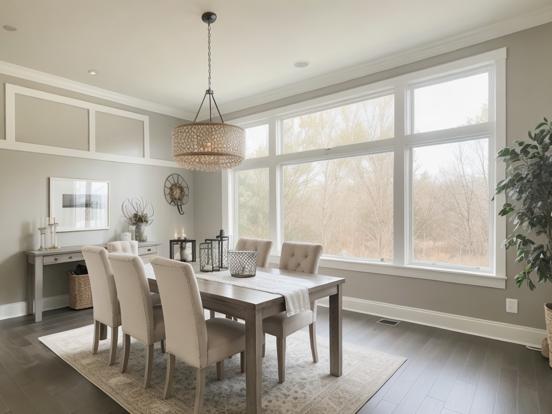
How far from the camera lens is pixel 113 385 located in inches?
97.4

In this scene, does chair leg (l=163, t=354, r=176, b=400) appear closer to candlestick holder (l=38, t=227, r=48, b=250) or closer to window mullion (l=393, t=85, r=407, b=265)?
window mullion (l=393, t=85, r=407, b=265)

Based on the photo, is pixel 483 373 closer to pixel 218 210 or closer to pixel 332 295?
pixel 332 295

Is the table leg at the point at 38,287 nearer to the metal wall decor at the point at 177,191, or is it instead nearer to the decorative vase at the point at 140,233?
the decorative vase at the point at 140,233

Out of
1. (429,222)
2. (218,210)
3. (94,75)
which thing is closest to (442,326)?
(429,222)

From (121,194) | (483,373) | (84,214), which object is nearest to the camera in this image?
(483,373)

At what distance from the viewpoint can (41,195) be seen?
4.39 m

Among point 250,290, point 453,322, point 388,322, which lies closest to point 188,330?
point 250,290

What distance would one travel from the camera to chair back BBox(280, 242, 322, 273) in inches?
123

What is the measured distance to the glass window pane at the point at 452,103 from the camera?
353cm

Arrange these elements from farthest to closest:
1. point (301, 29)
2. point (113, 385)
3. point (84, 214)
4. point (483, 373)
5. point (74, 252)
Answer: point (84, 214)
point (74, 252)
point (301, 29)
point (483, 373)
point (113, 385)

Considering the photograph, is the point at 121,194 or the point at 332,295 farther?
the point at 121,194

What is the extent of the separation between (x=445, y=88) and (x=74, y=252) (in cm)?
487

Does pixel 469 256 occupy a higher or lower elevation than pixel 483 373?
higher

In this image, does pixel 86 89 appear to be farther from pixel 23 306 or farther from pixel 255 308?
pixel 255 308
